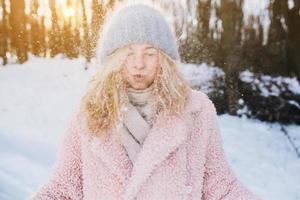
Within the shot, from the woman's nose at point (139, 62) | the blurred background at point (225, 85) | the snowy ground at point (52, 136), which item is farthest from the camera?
the blurred background at point (225, 85)

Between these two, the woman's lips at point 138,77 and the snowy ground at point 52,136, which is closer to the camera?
the woman's lips at point 138,77

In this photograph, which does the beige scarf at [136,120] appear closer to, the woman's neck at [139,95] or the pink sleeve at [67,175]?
the woman's neck at [139,95]

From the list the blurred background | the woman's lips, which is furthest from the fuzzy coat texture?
the blurred background

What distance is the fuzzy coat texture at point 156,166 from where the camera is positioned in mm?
2414

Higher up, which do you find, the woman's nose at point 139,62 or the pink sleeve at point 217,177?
the woman's nose at point 139,62

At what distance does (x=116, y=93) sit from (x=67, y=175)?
1.32 ft

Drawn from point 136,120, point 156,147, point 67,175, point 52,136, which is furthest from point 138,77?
point 52,136

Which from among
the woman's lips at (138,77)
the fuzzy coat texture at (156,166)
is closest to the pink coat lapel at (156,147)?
the fuzzy coat texture at (156,166)

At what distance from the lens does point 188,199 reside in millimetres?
2422

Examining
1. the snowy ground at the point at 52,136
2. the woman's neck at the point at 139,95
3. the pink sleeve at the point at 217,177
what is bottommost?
the snowy ground at the point at 52,136

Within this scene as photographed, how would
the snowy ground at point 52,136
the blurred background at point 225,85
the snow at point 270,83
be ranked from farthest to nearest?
the snow at point 270,83, the blurred background at point 225,85, the snowy ground at point 52,136

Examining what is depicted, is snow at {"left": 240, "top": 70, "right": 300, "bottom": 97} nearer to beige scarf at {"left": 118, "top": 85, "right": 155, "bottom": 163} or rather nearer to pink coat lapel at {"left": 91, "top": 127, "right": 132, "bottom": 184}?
beige scarf at {"left": 118, "top": 85, "right": 155, "bottom": 163}

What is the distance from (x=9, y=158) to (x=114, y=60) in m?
5.16

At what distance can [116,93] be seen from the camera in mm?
2520
